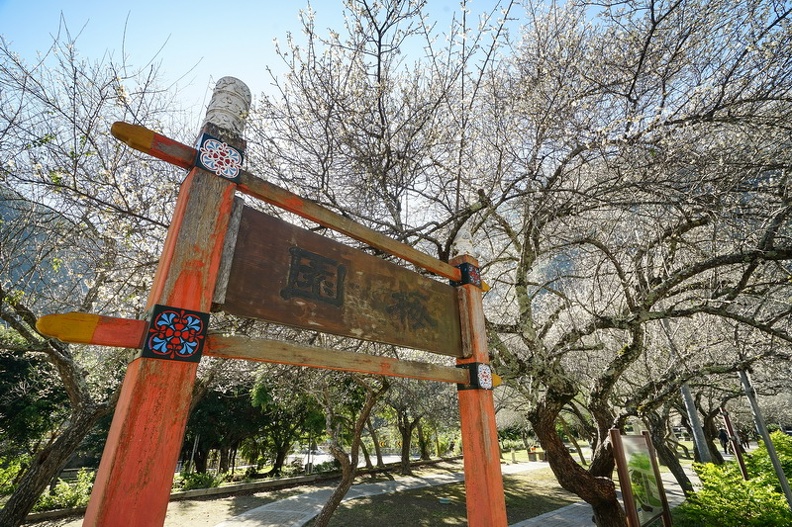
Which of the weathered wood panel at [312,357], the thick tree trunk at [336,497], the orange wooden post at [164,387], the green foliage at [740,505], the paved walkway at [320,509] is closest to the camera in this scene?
the orange wooden post at [164,387]

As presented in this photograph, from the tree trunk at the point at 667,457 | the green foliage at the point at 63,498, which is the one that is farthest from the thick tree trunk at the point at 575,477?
the green foliage at the point at 63,498

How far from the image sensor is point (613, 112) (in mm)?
4094

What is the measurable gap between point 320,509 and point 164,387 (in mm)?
11733

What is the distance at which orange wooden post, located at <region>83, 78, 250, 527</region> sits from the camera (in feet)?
3.94

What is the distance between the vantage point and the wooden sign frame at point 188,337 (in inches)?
48.5

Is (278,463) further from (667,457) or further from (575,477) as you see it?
(575,477)

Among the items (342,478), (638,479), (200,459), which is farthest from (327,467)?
(638,479)

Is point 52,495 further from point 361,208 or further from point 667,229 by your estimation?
point 667,229

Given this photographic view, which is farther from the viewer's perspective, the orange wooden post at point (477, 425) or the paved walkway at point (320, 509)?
the paved walkway at point (320, 509)

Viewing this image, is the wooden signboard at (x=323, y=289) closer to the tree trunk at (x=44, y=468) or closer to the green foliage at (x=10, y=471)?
the tree trunk at (x=44, y=468)

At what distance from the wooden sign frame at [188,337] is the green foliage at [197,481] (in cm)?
1447

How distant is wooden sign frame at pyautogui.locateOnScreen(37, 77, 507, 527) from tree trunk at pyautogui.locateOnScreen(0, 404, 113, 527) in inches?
221

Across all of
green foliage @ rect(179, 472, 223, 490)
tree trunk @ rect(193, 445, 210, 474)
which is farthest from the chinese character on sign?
tree trunk @ rect(193, 445, 210, 474)

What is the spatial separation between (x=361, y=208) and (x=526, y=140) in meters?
2.15
